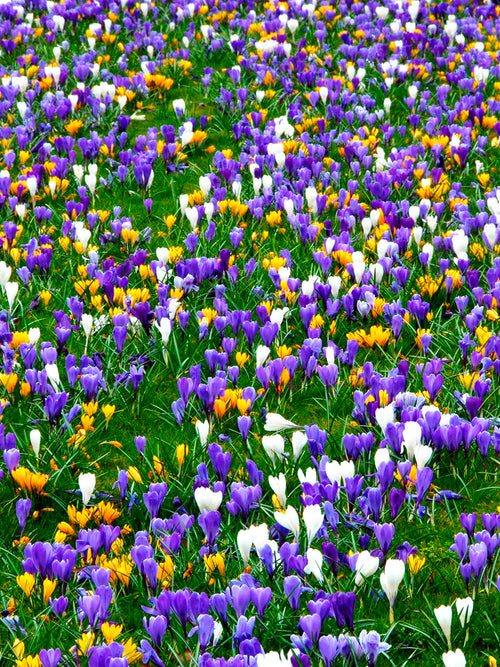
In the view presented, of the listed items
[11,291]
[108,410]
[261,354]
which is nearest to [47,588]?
[108,410]

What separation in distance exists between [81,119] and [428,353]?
4902mm

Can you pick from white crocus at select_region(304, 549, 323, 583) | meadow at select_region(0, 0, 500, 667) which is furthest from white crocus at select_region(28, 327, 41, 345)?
white crocus at select_region(304, 549, 323, 583)

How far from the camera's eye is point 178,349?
4.90 meters

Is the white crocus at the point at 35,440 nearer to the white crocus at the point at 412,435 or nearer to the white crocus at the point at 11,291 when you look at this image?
the white crocus at the point at 11,291

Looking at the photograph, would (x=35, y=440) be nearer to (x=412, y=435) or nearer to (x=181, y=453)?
(x=181, y=453)

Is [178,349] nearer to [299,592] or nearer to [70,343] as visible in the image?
[70,343]

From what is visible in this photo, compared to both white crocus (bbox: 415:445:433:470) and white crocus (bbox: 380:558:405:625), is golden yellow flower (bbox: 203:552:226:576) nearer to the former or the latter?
white crocus (bbox: 380:558:405:625)

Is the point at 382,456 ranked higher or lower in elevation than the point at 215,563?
higher

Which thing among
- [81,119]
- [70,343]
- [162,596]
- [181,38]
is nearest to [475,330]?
[70,343]

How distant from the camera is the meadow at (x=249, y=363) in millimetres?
3156

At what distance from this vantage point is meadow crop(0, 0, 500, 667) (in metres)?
3.16

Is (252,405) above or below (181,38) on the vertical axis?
below

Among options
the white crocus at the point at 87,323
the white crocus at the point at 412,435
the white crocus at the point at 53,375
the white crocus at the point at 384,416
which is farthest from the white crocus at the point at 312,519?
the white crocus at the point at 87,323

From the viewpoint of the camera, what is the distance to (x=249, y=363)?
4.86m
